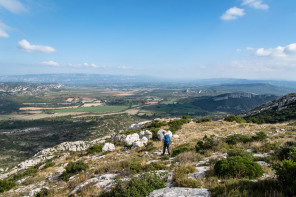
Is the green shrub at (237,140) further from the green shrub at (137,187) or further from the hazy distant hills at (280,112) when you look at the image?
the hazy distant hills at (280,112)

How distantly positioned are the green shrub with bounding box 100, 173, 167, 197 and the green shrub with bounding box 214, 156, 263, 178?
9.37 feet

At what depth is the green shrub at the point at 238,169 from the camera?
22.3ft

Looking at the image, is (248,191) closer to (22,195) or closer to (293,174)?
(293,174)

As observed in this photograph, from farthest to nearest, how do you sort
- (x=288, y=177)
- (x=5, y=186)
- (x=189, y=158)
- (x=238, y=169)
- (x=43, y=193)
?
1. (x=5, y=186)
2. (x=189, y=158)
3. (x=43, y=193)
4. (x=238, y=169)
5. (x=288, y=177)

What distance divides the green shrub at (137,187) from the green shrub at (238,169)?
2.86m

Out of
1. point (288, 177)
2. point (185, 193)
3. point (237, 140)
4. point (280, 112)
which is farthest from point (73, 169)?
point (280, 112)

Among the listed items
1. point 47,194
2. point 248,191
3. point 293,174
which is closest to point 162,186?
point 248,191

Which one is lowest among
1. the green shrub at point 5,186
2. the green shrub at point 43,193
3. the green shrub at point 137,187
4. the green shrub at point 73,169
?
the green shrub at point 5,186

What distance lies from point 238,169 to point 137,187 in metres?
4.77

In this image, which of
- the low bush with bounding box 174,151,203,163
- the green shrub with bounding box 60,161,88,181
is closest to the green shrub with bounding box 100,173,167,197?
the low bush with bounding box 174,151,203,163

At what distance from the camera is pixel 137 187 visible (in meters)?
6.52

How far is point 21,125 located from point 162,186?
17599cm

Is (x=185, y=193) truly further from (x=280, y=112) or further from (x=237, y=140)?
(x=280, y=112)

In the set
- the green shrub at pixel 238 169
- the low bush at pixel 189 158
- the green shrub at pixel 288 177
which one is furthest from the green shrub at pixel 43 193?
the green shrub at pixel 288 177
